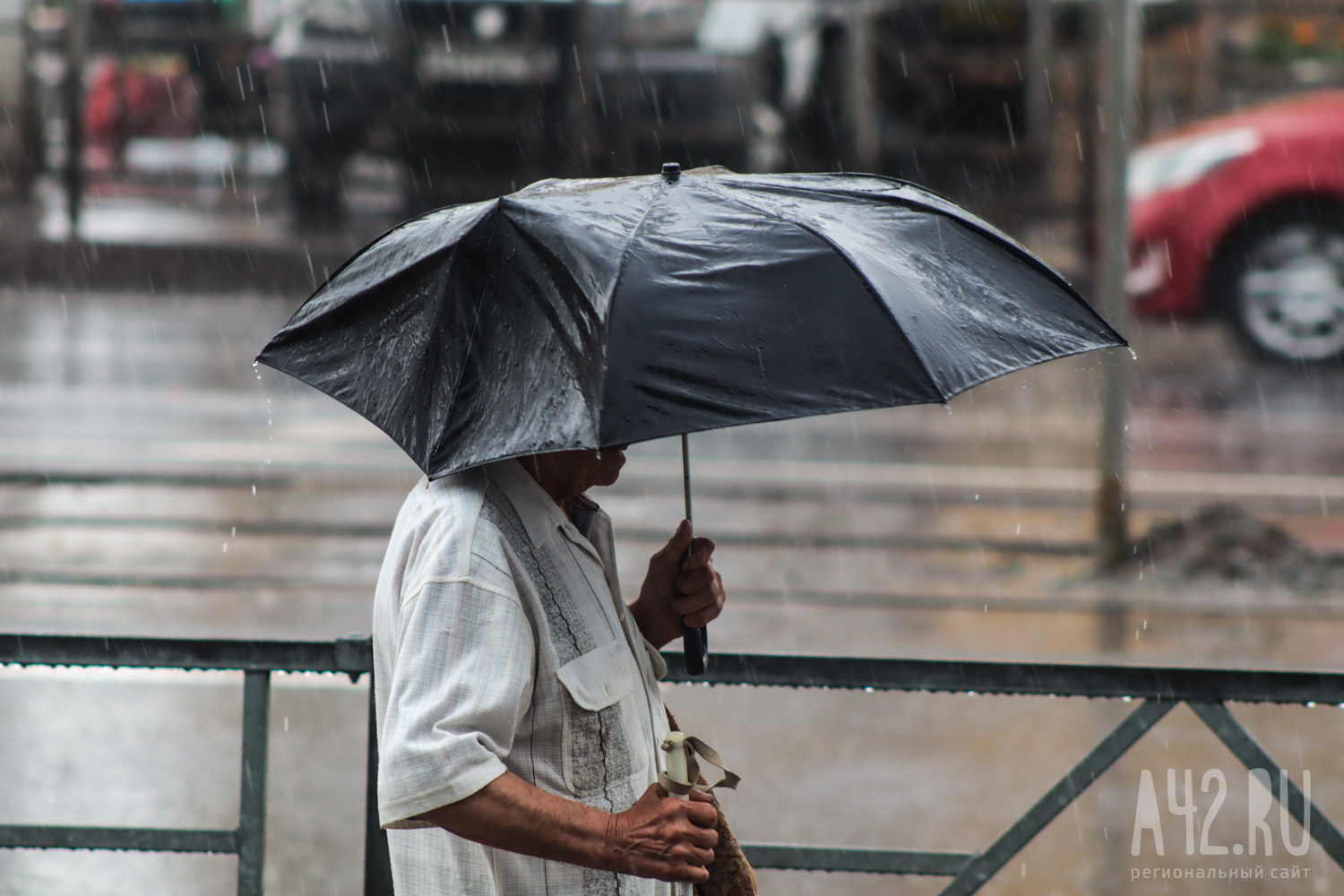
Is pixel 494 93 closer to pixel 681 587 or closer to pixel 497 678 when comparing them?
pixel 681 587

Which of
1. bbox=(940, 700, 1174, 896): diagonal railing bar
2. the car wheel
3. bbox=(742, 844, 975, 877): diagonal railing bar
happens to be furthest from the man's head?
the car wheel

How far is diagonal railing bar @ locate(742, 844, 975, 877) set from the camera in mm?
3059

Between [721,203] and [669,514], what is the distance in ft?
20.9

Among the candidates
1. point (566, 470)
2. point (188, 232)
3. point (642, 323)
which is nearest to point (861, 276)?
point (642, 323)

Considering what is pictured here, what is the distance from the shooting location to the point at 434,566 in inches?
81.0

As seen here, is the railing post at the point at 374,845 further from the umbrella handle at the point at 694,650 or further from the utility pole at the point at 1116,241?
the utility pole at the point at 1116,241

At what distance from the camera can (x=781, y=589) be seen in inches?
285

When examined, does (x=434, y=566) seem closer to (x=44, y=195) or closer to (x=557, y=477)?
(x=557, y=477)

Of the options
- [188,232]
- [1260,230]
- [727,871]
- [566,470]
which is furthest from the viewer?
[188,232]

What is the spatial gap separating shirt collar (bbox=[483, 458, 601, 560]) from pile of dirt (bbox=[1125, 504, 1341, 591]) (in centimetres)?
561

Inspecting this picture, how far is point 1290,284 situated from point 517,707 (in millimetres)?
11144

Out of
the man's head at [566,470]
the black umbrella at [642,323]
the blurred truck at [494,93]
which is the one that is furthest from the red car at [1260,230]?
the man's head at [566,470]

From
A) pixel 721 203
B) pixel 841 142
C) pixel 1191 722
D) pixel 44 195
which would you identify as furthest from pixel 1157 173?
pixel 44 195

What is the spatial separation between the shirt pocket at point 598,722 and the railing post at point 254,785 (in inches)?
39.5
